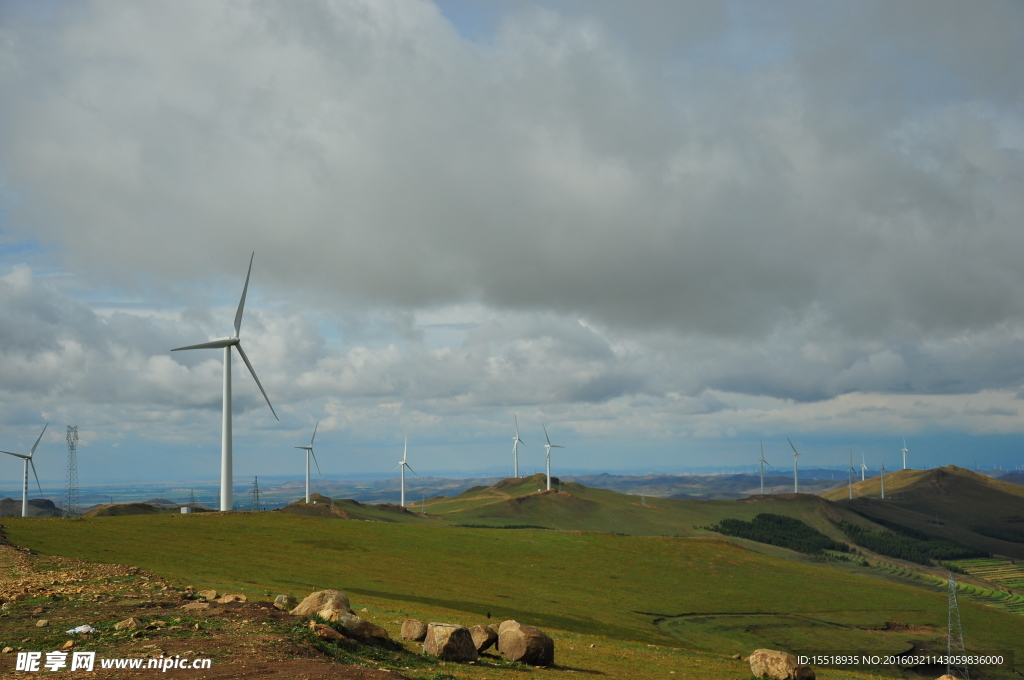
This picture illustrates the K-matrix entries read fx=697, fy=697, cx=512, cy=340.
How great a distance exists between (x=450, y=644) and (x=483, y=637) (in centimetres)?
319

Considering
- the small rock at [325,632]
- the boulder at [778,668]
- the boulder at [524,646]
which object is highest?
the small rock at [325,632]

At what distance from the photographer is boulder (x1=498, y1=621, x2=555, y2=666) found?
3234cm

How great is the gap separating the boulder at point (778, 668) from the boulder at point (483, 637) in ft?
48.6

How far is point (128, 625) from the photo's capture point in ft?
84.1

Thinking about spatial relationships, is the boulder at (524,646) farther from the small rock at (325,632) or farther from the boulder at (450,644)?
the small rock at (325,632)

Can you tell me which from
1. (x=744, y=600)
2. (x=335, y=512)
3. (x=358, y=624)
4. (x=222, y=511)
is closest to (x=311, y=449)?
(x=335, y=512)

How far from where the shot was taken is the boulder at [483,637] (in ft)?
105

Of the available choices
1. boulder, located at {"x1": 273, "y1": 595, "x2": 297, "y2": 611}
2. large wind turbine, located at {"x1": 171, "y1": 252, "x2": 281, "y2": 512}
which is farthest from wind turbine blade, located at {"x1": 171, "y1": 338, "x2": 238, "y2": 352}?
boulder, located at {"x1": 273, "y1": 595, "x2": 297, "y2": 611}

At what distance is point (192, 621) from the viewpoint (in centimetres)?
2686

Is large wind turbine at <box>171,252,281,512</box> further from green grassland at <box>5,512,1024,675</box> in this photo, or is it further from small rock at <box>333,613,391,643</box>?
small rock at <box>333,613,391,643</box>

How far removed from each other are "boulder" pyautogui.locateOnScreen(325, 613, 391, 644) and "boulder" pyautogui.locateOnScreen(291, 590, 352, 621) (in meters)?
0.26

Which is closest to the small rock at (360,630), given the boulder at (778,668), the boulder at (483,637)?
the boulder at (483,637)

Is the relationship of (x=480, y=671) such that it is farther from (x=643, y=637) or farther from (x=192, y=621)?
(x=643, y=637)

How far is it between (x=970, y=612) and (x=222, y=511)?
10923 centimetres
